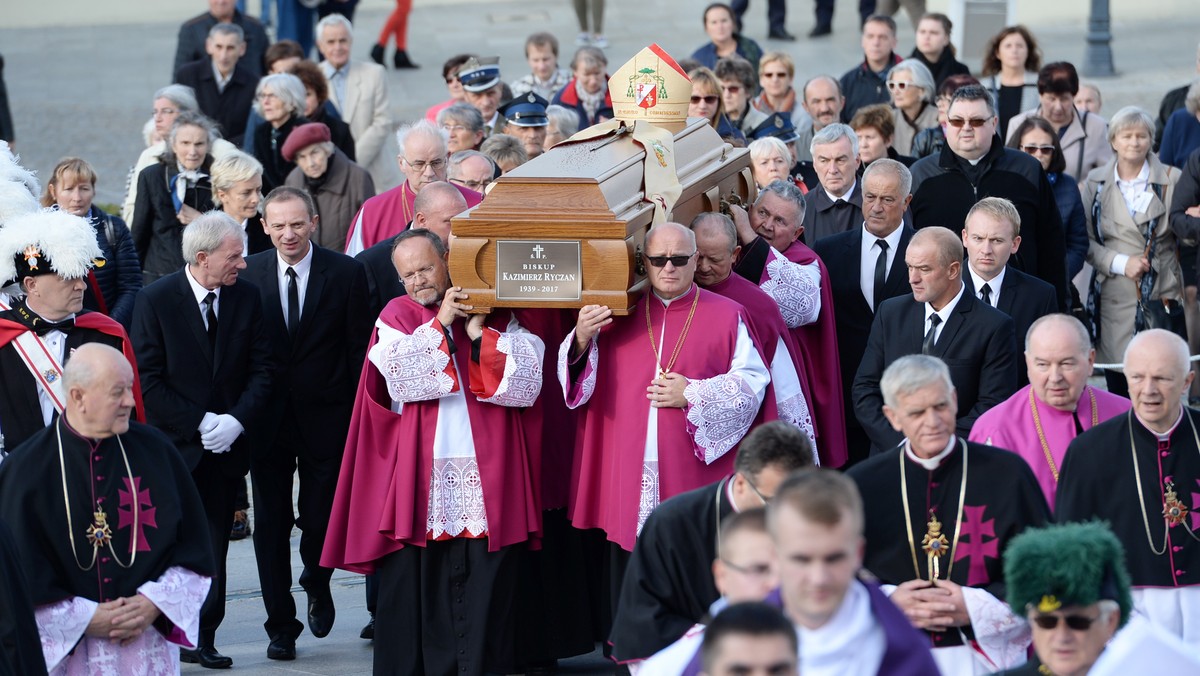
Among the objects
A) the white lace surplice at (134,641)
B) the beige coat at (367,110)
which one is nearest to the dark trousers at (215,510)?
the white lace surplice at (134,641)

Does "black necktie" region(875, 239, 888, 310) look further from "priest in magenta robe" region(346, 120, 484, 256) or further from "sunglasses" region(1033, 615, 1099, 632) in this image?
"sunglasses" region(1033, 615, 1099, 632)

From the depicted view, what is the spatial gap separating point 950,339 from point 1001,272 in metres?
0.71

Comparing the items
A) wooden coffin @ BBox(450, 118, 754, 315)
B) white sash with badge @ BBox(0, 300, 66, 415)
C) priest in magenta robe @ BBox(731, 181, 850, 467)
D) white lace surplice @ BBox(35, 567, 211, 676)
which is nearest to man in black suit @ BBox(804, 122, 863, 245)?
priest in magenta robe @ BBox(731, 181, 850, 467)

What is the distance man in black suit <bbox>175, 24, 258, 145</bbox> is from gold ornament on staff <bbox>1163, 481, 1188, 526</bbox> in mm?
7954

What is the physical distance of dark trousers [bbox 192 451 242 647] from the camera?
765 cm

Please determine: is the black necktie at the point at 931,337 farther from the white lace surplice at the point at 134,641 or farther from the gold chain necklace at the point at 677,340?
the white lace surplice at the point at 134,641

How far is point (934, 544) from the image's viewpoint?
18.4 feet

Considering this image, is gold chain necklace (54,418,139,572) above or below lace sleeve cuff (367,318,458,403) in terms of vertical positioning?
below

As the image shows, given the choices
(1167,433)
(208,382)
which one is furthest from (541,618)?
(1167,433)

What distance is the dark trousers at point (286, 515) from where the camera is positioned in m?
7.86

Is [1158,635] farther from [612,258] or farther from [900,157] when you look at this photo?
[900,157]

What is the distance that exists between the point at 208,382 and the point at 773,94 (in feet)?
16.8

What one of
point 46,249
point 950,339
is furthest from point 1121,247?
point 46,249

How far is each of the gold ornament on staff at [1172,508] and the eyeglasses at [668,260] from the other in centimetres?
189
